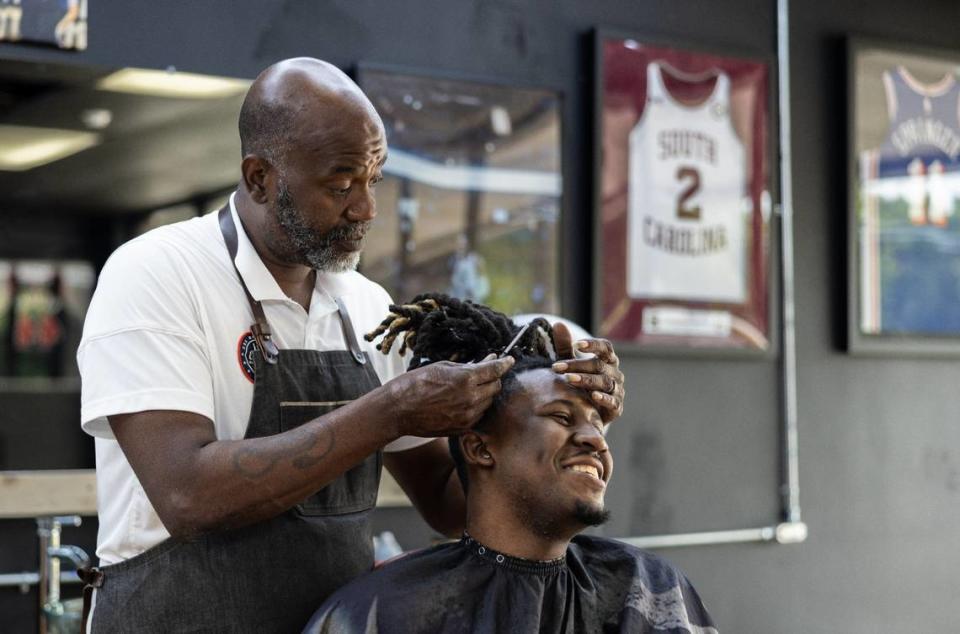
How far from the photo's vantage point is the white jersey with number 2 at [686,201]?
4051mm

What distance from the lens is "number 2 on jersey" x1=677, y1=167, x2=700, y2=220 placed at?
162 inches

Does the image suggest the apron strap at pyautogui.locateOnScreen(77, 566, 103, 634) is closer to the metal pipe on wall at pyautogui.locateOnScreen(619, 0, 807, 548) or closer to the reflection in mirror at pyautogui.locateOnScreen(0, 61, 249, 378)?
the reflection in mirror at pyautogui.locateOnScreen(0, 61, 249, 378)

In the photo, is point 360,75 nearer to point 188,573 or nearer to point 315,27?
point 315,27

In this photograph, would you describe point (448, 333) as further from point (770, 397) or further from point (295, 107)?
point (770, 397)

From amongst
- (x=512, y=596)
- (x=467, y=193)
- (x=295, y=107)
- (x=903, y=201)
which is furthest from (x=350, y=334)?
(x=903, y=201)

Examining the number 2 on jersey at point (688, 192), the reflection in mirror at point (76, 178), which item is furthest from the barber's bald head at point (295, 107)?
the number 2 on jersey at point (688, 192)

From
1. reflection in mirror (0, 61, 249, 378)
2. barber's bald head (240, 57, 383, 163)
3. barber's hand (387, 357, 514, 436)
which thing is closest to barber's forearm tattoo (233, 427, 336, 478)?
barber's hand (387, 357, 514, 436)

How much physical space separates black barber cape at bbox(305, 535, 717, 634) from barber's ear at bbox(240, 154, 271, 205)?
630mm

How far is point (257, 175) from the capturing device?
6.30 ft

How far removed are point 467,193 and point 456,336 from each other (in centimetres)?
→ 183

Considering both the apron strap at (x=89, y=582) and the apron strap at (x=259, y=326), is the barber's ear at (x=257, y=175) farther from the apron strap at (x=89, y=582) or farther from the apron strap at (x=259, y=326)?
the apron strap at (x=89, y=582)

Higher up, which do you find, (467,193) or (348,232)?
(467,193)

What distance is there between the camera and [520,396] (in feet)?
6.39

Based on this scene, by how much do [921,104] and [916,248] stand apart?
0.56m
